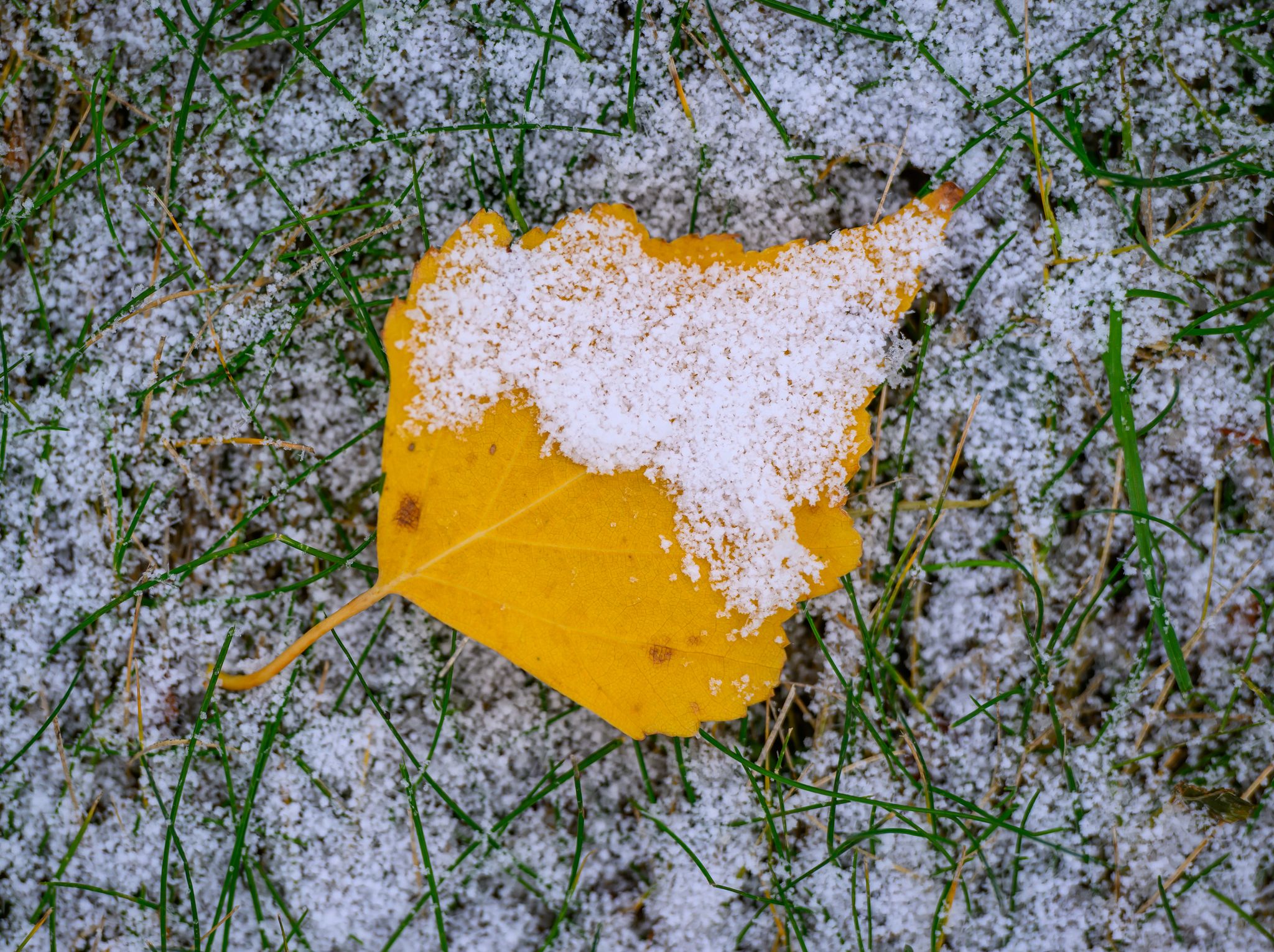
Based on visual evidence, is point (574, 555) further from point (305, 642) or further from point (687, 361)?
point (305, 642)

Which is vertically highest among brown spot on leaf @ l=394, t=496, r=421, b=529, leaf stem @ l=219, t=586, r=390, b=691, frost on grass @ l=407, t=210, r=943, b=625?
frost on grass @ l=407, t=210, r=943, b=625

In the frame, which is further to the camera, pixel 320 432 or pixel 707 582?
pixel 320 432

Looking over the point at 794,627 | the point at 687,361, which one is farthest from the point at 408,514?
the point at 794,627

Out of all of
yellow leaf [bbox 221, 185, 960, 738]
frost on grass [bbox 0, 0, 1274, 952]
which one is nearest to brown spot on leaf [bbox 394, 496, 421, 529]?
yellow leaf [bbox 221, 185, 960, 738]

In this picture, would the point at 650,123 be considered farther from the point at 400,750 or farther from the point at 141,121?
the point at 400,750

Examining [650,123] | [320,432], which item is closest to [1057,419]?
[650,123]

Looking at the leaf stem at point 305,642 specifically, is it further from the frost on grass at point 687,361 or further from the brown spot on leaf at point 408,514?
the frost on grass at point 687,361

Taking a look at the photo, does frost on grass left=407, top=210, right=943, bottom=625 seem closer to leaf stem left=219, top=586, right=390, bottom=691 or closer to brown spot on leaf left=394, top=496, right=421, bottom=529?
brown spot on leaf left=394, top=496, right=421, bottom=529
